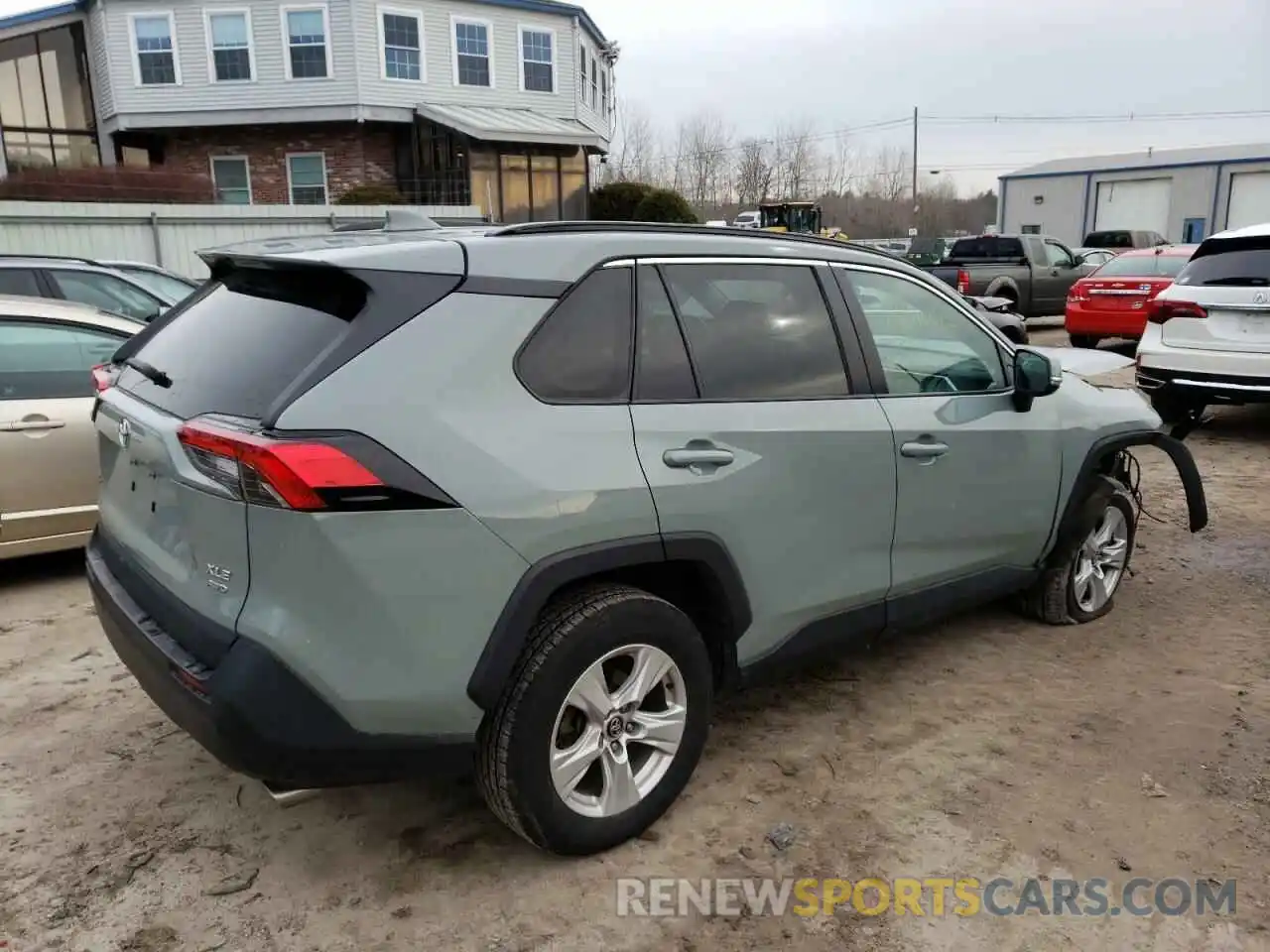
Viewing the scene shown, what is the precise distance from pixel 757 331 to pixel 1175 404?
6.75 metres

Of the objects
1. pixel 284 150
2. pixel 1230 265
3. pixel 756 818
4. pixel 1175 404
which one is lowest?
pixel 756 818

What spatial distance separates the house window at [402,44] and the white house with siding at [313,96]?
3 cm

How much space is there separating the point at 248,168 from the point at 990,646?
25.6 metres

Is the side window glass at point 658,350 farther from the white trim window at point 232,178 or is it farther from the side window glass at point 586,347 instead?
the white trim window at point 232,178

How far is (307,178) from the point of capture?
25.2 m

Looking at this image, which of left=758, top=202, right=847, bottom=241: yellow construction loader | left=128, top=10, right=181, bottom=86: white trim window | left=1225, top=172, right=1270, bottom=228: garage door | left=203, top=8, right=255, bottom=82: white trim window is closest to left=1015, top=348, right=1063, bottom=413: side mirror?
left=203, top=8, right=255, bottom=82: white trim window

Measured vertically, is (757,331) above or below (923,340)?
above

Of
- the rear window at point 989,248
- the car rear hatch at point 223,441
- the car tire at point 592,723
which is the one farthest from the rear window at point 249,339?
the rear window at point 989,248

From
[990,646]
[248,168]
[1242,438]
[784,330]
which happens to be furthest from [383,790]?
[248,168]

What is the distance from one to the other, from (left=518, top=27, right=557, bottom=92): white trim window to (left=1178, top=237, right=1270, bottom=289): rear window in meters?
20.9

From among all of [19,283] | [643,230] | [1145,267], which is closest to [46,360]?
[19,283]

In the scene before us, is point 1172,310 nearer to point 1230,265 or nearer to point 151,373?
point 1230,265

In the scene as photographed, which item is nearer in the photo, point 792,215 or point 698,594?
Result: point 698,594

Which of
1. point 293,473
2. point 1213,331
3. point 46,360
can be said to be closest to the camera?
point 293,473
